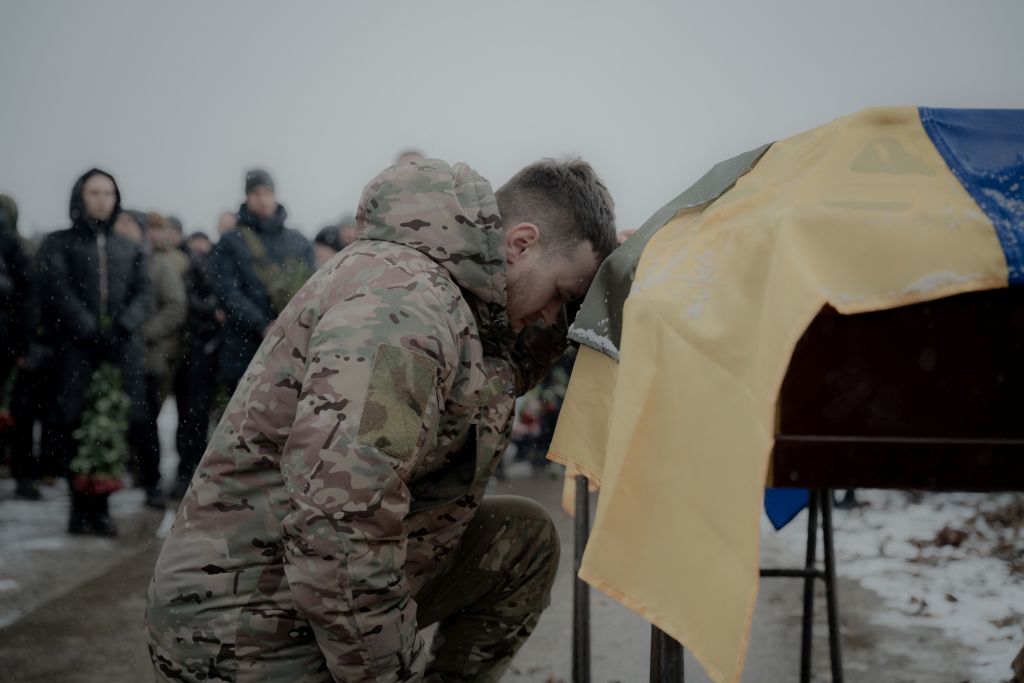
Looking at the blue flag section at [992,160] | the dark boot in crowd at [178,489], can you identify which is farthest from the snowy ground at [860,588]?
the blue flag section at [992,160]

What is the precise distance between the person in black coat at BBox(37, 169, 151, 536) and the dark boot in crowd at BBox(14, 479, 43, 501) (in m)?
0.78

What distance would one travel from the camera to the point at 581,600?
217 centimetres

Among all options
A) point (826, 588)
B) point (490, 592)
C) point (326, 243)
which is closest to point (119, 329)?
point (326, 243)

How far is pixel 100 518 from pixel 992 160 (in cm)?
472

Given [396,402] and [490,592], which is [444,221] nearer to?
[396,402]

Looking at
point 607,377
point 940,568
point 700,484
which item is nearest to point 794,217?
point 700,484

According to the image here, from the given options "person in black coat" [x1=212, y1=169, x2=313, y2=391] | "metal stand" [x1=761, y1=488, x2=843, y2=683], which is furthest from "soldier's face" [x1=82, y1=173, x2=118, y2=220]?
"metal stand" [x1=761, y1=488, x2=843, y2=683]

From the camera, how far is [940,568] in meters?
4.00

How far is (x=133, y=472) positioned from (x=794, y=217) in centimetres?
600

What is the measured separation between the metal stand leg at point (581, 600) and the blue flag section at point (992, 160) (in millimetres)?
1143

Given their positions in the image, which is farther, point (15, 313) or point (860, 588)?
point (15, 313)

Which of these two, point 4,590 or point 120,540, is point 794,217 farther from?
point 120,540

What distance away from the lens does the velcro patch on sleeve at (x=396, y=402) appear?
1388 millimetres

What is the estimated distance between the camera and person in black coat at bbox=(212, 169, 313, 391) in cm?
523
